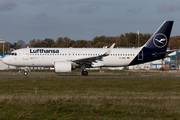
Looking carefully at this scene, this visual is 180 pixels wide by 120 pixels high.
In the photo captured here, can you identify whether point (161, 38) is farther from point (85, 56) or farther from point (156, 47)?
point (85, 56)

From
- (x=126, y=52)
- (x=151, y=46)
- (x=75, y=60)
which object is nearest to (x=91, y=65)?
(x=75, y=60)

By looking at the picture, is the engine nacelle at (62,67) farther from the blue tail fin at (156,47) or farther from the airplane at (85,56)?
the blue tail fin at (156,47)

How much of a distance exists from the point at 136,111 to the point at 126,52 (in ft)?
91.7

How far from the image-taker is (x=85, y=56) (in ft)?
125

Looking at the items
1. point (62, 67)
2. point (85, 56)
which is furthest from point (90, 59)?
point (62, 67)

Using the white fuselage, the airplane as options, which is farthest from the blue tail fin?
the white fuselage

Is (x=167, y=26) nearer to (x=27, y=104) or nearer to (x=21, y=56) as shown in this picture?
(x=21, y=56)

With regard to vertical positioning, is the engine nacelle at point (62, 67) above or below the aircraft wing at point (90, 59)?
below

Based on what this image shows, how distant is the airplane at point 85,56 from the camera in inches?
1435

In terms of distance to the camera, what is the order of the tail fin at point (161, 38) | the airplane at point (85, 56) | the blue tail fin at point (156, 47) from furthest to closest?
1. the tail fin at point (161, 38)
2. the blue tail fin at point (156, 47)
3. the airplane at point (85, 56)

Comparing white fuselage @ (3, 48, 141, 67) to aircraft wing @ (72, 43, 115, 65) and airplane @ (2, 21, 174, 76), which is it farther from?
aircraft wing @ (72, 43, 115, 65)

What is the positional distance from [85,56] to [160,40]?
462 inches

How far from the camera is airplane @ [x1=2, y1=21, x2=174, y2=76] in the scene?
36.4 meters

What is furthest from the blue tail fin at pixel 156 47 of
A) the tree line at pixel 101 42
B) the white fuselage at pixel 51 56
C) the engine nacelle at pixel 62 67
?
the tree line at pixel 101 42
